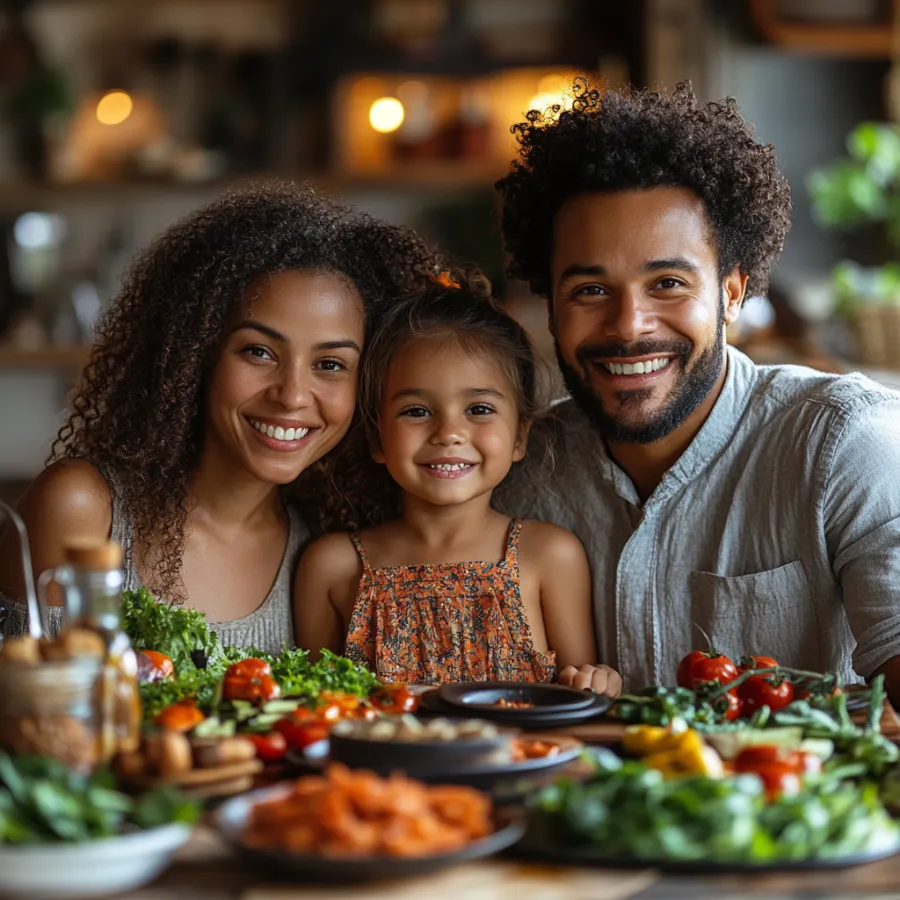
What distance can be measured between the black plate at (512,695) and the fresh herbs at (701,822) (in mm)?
464

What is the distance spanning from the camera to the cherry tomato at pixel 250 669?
2.05 m

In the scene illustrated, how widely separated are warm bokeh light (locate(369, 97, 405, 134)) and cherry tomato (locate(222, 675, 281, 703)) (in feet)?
15.1

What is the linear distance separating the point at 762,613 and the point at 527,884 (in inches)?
53.0

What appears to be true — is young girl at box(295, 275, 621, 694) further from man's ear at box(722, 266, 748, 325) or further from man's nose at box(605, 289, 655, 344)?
man's ear at box(722, 266, 748, 325)

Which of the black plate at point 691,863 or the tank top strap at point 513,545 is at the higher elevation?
the tank top strap at point 513,545

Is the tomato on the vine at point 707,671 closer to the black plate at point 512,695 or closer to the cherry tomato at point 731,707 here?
the cherry tomato at point 731,707

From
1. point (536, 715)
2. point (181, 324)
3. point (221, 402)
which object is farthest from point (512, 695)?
point (181, 324)

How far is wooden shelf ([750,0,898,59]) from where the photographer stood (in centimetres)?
538

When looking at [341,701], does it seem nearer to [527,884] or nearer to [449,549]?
[527,884]

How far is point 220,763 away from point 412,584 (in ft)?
3.80

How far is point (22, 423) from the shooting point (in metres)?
7.00

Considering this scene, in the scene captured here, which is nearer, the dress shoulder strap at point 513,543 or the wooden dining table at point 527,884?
the wooden dining table at point 527,884

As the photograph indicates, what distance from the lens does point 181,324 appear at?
2717 mm

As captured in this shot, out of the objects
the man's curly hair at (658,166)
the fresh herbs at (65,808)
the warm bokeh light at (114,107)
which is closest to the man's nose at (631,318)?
the man's curly hair at (658,166)
